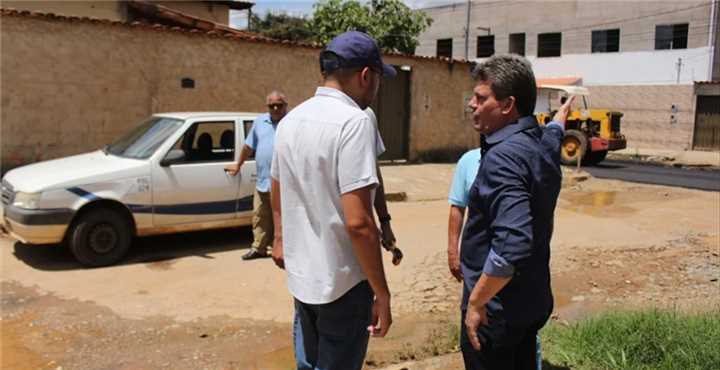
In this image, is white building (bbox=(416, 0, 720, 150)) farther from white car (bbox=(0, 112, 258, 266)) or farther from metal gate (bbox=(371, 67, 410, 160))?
white car (bbox=(0, 112, 258, 266))

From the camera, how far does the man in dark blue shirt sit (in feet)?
7.21

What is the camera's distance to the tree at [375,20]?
93.8 feet

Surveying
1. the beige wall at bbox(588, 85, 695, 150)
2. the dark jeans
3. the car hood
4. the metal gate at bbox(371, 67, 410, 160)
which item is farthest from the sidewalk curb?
the dark jeans

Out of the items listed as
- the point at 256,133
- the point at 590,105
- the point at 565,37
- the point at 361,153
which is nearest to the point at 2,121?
the point at 256,133

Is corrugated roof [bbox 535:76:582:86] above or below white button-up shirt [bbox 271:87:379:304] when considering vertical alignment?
above

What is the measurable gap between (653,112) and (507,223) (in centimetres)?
2832

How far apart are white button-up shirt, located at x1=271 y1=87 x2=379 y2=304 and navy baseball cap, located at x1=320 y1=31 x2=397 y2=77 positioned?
11cm

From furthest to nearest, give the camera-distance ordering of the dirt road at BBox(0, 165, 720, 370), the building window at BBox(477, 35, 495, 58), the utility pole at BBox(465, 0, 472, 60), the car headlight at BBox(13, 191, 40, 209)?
the utility pole at BBox(465, 0, 472, 60) → the building window at BBox(477, 35, 495, 58) → the car headlight at BBox(13, 191, 40, 209) → the dirt road at BBox(0, 165, 720, 370)

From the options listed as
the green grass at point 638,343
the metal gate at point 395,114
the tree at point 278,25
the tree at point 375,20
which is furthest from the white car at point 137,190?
the tree at point 278,25

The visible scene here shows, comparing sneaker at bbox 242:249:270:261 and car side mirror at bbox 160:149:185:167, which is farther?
sneaker at bbox 242:249:270:261

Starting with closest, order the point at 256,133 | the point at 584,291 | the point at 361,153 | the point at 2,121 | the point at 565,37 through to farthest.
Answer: the point at 361,153 < the point at 584,291 < the point at 256,133 < the point at 2,121 < the point at 565,37

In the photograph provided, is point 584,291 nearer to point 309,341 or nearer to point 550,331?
point 550,331

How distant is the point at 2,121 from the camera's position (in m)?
9.71

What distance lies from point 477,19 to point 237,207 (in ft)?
109
